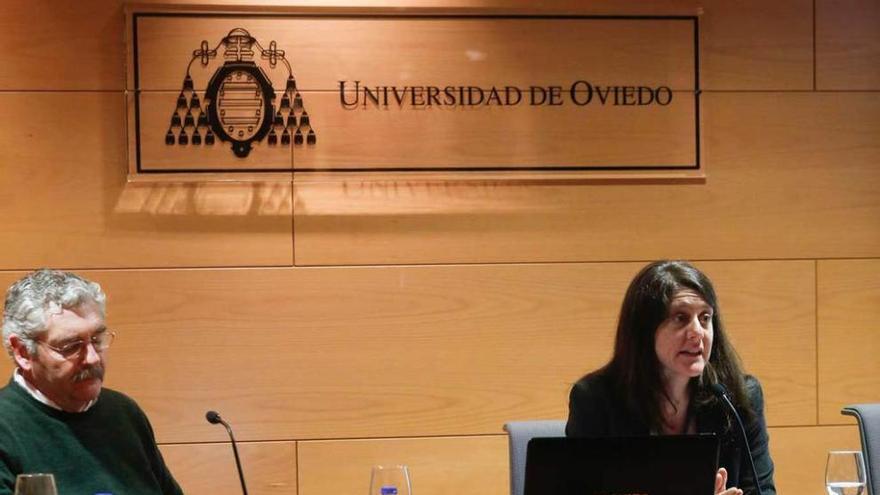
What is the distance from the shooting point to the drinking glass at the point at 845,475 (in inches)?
110

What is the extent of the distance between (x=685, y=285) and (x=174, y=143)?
190cm

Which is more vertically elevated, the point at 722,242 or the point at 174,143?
the point at 174,143

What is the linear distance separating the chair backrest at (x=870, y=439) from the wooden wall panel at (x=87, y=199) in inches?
84.2

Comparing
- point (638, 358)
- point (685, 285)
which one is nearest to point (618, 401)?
point (638, 358)

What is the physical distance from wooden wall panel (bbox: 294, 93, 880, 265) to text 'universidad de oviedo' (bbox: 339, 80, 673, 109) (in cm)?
27

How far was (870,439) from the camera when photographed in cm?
349

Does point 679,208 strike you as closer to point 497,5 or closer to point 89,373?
point 497,5

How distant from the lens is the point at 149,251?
4246 mm

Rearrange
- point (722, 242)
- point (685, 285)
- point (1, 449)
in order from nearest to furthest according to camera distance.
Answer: point (1, 449)
point (685, 285)
point (722, 242)

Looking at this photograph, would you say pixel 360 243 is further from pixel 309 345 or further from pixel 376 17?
pixel 376 17

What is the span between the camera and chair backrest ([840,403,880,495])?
11.3ft

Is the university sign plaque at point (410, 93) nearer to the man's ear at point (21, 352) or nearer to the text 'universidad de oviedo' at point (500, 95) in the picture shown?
the text 'universidad de oviedo' at point (500, 95)

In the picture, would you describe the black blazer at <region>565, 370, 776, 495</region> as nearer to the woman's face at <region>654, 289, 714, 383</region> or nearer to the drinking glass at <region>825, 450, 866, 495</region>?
the woman's face at <region>654, 289, 714, 383</region>

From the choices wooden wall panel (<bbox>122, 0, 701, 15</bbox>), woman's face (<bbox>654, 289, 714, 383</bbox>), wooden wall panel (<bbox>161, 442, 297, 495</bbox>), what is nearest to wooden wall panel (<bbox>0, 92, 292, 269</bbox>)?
wooden wall panel (<bbox>122, 0, 701, 15</bbox>)
